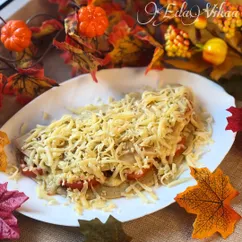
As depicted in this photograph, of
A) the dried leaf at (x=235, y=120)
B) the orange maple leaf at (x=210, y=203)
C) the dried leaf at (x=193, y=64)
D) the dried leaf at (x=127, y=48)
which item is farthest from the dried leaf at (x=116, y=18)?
the orange maple leaf at (x=210, y=203)

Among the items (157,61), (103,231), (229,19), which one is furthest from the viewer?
(157,61)

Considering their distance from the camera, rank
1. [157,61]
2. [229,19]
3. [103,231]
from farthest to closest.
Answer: [157,61] → [229,19] → [103,231]

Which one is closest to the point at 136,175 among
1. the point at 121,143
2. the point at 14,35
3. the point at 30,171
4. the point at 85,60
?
the point at 121,143

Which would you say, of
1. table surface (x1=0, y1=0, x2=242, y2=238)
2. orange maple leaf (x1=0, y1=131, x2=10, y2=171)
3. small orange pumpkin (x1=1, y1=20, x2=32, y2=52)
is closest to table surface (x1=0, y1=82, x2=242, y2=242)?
table surface (x1=0, y1=0, x2=242, y2=238)

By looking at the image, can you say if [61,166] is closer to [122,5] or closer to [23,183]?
[23,183]

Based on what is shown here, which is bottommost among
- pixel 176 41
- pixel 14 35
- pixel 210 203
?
pixel 210 203

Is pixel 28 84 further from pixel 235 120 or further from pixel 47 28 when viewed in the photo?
pixel 235 120

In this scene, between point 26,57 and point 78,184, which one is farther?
point 26,57

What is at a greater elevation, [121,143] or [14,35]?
[14,35]
